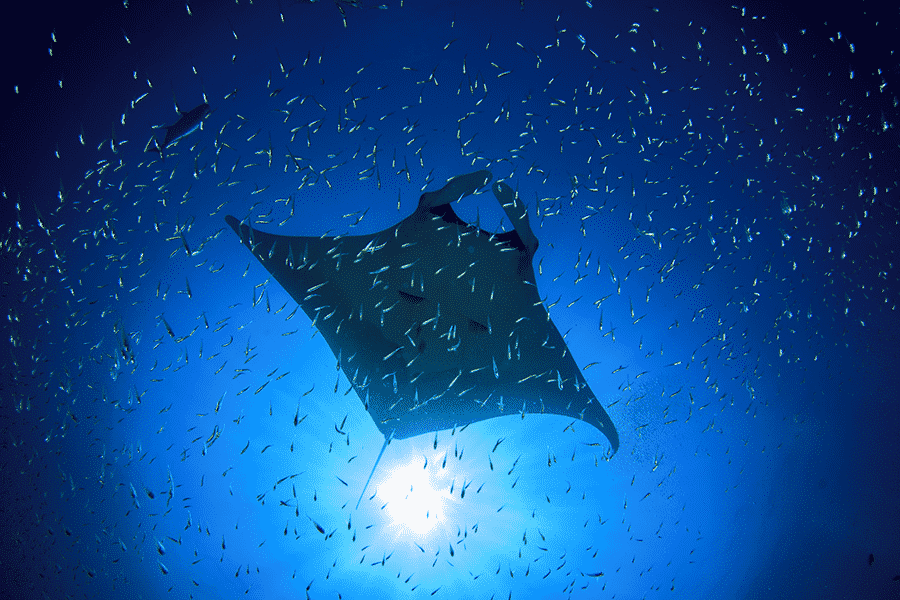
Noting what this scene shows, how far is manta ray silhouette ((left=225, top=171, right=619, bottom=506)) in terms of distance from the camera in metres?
4.54

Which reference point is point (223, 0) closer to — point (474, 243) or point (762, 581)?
point (474, 243)

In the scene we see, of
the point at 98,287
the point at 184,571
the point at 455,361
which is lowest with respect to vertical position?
the point at 184,571

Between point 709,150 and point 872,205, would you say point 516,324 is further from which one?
point 872,205

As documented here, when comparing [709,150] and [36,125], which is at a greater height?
[36,125]

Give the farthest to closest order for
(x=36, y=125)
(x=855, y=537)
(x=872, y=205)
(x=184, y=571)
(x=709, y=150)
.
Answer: (x=855, y=537), (x=184, y=571), (x=872, y=205), (x=709, y=150), (x=36, y=125)

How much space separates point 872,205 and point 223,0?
12.8m

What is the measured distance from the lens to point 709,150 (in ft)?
21.6

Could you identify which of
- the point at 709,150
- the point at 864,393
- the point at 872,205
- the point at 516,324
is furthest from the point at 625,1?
the point at 864,393

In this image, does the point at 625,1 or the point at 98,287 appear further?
the point at 98,287

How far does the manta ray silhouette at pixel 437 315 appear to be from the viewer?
4539 mm

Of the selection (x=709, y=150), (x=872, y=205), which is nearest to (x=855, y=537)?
(x=872, y=205)

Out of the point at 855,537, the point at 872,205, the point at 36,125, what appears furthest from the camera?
the point at 855,537

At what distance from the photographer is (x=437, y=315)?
463 centimetres

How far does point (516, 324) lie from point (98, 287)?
7312 millimetres
